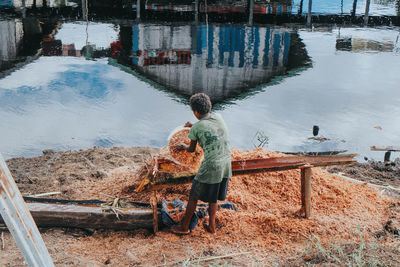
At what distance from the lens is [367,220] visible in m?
3.83

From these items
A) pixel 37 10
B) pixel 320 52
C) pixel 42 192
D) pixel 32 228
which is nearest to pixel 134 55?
pixel 37 10

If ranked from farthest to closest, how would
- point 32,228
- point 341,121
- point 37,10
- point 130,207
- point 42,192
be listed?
point 37,10
point 341,121
point 42,192
point 130,207
point 32,228

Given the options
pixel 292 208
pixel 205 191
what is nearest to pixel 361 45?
pixel 292 208

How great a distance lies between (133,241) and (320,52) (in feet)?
32.5

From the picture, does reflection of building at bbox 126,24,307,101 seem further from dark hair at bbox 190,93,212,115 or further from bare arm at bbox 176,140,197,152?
dark hair at bbox 190,93,212,115

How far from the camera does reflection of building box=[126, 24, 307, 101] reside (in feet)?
32.0

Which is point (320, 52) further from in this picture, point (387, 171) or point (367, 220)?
point (367, 220)

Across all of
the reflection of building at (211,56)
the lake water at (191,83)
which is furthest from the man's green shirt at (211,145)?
the reflection of building at (211,56)

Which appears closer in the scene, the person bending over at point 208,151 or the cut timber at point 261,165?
the person bending over at point 208,151

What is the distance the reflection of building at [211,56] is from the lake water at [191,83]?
35 mm

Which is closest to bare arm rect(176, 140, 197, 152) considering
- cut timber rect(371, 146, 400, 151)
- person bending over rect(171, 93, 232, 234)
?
person bending over rect(171, 93, 232, 234)

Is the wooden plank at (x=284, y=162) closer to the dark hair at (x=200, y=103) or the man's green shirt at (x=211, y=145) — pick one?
the man's green shirt at (x=211, y=145)

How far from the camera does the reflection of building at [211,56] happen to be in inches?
384

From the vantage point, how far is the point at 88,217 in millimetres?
3680
